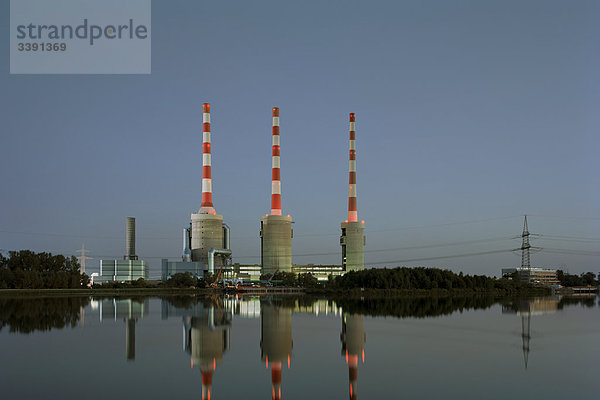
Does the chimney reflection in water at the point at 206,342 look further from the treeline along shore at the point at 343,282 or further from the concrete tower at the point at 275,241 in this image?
the concrete tower at the point at 275,241

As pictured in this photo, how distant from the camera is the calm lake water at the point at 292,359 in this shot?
12039 mm

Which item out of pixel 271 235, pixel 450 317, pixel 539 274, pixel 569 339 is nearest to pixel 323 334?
pixel 569 339

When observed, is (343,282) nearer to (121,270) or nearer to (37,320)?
(121,270)

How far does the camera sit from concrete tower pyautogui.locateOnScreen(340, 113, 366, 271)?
8088 cm

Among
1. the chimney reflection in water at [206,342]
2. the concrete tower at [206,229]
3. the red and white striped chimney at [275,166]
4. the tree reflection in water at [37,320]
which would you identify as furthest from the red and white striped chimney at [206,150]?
the chimney reflection in water at [206,342]

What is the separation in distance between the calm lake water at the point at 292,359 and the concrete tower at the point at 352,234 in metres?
55.3

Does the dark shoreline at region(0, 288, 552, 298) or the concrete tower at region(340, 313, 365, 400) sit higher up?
the concrete tower at region(340, 313, 365, 400)

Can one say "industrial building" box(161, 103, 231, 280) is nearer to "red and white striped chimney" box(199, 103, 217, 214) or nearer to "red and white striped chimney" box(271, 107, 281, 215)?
"red and white striped chimney" box(199, 103, 217, 214)

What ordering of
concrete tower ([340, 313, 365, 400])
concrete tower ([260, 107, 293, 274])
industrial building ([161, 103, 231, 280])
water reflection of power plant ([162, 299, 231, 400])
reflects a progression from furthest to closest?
concrete tower ([260, 107, 293, 274])
industrial building ([161, 103, 231, 280])
water reflection of power plant ([162, 299, 231, 400])
concrete tower ([340, 313, 365, 400])

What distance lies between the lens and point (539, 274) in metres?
114

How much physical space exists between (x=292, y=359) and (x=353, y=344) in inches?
151

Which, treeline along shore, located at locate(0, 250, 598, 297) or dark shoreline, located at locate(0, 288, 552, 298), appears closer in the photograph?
dark shoreline, located at locate(0, 288, 552, 298)

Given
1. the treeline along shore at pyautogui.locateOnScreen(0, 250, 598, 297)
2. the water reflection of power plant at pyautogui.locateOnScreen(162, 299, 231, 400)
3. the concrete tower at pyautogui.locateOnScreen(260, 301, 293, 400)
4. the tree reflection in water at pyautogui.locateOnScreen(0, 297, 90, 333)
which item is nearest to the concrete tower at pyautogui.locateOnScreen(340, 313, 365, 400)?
the concrete tower at pyautogui.locateOnScreen(260, 301, 293, 400)

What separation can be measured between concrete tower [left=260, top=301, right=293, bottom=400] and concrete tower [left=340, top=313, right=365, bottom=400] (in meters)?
1.62
